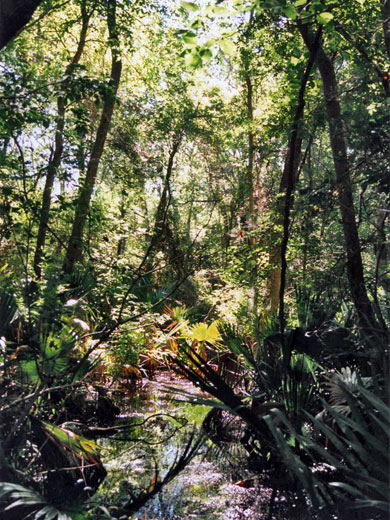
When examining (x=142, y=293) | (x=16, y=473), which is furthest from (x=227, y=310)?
(x=16, y=473)

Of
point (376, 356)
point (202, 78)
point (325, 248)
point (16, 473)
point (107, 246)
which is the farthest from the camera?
point (202, 78)

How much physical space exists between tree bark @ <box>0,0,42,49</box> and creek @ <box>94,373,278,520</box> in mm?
2201

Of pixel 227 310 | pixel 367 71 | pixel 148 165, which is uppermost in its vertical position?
pixel 148 165

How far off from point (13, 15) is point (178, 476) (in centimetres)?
358

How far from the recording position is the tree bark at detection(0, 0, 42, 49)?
248 centimetres

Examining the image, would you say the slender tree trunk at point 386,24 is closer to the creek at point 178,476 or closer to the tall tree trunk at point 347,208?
the tall tree trunk at point 347,208

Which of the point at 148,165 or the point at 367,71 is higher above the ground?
the point at 148,165

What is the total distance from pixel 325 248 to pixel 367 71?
2.14 m

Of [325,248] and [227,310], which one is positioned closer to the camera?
[325,248]

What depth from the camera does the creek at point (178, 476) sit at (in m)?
3.33

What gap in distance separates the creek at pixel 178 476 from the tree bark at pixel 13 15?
2.20 m

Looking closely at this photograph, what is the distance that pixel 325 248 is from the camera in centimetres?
605

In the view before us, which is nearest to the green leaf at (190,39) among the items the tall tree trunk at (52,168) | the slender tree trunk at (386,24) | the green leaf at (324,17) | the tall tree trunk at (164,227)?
the green leaf at (324,17)

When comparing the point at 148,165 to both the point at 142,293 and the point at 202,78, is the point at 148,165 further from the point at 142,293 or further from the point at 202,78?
the point at 202,78
